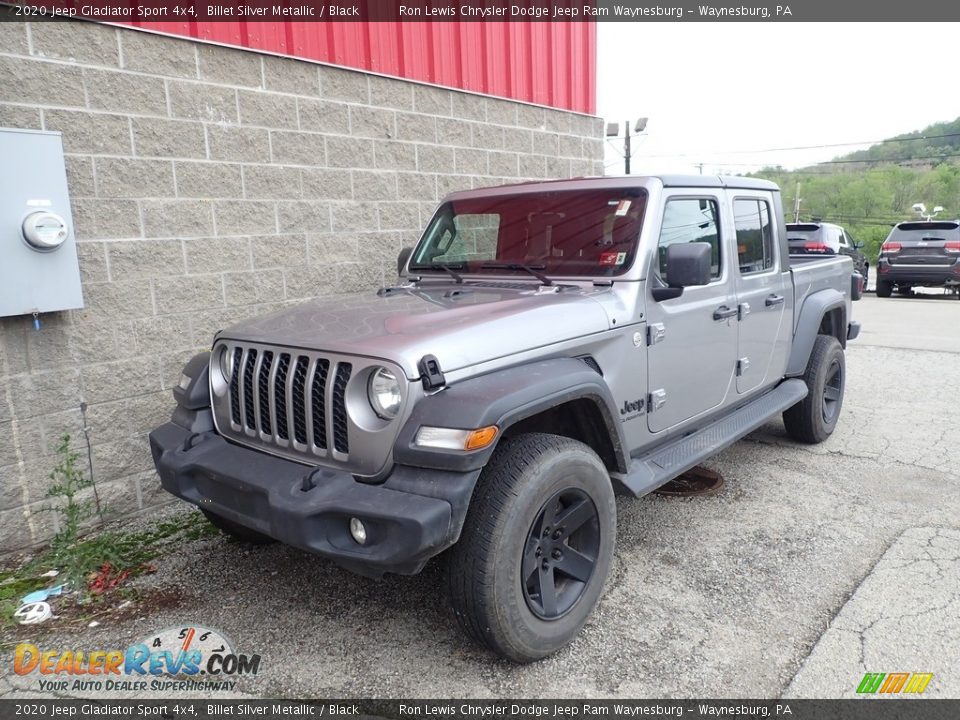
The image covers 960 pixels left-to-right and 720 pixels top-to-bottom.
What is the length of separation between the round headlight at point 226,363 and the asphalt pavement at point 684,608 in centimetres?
108

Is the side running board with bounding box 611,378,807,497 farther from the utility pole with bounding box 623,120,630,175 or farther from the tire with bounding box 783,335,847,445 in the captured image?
the utility pole with bounding box 623,120,630,175

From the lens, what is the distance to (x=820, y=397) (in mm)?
5297

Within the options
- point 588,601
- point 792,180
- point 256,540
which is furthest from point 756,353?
point 792,180

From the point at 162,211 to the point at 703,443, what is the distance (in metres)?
3.52

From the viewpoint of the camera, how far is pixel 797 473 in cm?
488

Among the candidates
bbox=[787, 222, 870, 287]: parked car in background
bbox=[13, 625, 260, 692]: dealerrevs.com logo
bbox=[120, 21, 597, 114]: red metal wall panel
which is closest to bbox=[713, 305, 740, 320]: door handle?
bbox=[13, 625, 260, 692]: dealerrevs.com logo

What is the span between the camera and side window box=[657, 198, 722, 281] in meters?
3.70

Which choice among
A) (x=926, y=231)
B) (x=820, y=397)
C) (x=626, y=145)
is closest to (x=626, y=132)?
(x=626, y=145)

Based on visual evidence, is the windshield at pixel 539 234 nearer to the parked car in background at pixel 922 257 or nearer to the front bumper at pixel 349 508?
the front bumper at pixel 349 508

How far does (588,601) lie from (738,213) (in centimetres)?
271

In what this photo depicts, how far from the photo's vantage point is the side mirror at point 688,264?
10.9ft

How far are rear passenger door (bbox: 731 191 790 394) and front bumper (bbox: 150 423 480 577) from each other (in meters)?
2.59

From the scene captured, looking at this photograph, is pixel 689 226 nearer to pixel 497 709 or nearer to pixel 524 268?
pixel 524 268

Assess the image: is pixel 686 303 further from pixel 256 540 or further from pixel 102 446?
pixel 102 446
